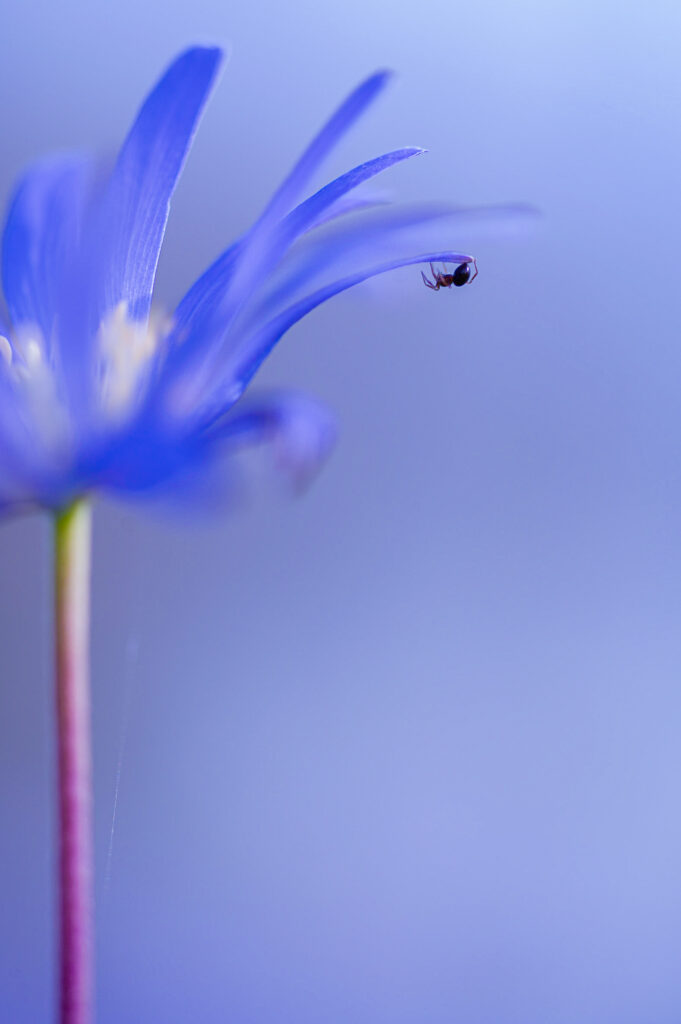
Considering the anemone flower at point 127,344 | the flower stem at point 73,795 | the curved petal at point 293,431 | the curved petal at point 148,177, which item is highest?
the curved petal at point 148,177

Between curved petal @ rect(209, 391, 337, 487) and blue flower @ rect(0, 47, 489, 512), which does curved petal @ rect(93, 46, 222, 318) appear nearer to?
blue flower @ rect(0, 47, 489, 512)

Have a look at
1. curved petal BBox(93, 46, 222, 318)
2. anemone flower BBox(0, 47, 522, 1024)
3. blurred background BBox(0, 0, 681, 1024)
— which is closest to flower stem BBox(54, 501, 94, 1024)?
anemone flower BBox(0, 47, 522, 1024)

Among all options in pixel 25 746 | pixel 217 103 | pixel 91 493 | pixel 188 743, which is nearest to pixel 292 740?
pixel 188 743

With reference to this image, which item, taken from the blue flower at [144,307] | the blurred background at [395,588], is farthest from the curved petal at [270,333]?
the blurred background at [395,588]

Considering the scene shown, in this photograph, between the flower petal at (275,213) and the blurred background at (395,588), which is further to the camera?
the blurred background at (395,588)

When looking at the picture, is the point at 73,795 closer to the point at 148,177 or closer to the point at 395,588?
the point at 148,177

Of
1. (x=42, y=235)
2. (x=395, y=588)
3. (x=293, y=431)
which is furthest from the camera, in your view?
(x=395, y=588)

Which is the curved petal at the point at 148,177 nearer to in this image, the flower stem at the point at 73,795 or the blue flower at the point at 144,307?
the blue flower at the point at 144,307

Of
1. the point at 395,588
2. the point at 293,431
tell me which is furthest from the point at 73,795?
the point at 395,588
